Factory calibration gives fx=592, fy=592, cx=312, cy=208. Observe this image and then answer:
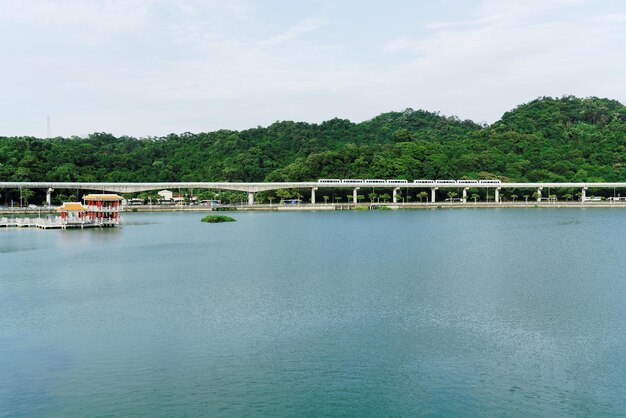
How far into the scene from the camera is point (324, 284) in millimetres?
24531

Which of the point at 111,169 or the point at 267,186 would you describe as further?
the point at 111,169

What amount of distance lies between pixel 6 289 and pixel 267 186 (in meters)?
65.2

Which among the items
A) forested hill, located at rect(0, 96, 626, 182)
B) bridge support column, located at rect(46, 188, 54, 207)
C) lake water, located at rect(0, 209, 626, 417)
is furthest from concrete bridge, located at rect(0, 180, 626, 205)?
lake water, located at rect(0, 209, 626, 417)

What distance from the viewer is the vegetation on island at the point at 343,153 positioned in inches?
3807

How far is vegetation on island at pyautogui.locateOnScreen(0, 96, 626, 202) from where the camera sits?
96.7 meters

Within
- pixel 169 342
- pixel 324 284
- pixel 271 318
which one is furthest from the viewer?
pixel 324 284

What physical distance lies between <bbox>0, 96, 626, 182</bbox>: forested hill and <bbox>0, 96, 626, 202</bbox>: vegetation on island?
19cm

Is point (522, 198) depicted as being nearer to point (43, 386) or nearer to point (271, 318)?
point (271, 318)

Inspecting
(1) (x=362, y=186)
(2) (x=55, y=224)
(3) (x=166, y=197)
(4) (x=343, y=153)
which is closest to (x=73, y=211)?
(2) (x=55, y=224)

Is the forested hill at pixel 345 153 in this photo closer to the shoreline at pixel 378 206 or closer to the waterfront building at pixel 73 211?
the shoreline at pixel 378 206

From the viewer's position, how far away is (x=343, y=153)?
339 feet

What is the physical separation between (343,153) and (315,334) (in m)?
87.3

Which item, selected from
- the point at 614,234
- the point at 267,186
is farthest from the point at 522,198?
the point at 614,234

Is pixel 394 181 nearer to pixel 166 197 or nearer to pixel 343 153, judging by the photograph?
pixel 343 153
